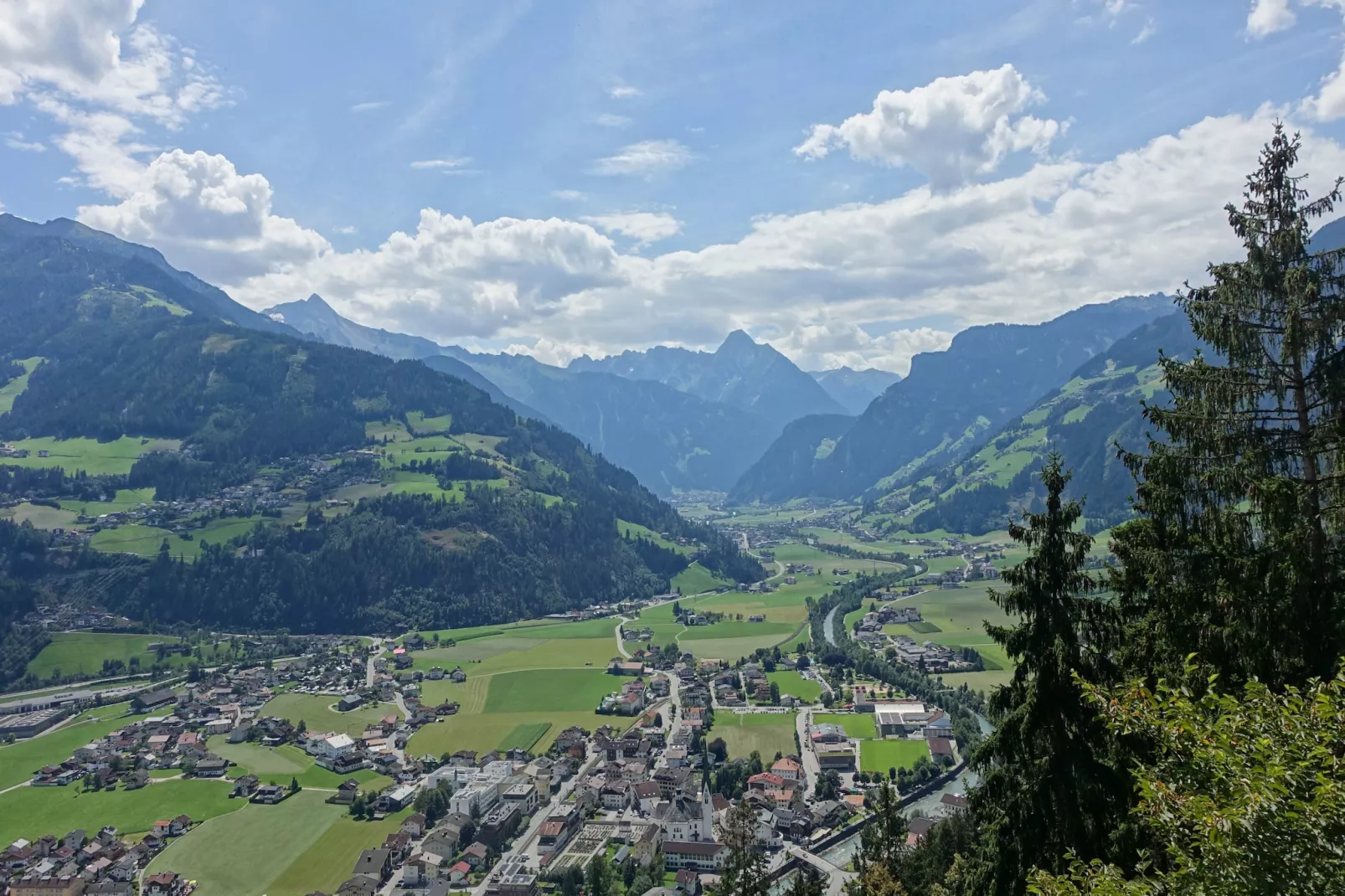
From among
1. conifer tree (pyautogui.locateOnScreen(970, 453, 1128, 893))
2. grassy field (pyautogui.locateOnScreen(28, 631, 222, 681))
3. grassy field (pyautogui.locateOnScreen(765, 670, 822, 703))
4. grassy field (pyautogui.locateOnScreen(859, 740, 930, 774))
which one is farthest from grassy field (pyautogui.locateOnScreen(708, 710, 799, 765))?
grassy field (pyautogui.locateOnScreen(28, 631, 222, 681))

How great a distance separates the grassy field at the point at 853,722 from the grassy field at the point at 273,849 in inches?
1750

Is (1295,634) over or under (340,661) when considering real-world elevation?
over

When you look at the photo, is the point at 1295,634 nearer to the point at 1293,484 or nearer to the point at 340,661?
the point at 1293,484

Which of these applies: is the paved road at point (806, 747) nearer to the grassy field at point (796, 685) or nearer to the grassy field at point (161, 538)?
the grassy field at point (796, 685)

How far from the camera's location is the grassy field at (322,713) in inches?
3533

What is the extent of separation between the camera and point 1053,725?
595 inches

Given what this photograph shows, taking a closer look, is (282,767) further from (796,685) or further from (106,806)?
(796,685)

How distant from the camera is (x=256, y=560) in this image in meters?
155

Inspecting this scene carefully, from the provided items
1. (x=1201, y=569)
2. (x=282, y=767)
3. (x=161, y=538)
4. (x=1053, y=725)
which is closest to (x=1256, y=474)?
(x=1201, y=569)

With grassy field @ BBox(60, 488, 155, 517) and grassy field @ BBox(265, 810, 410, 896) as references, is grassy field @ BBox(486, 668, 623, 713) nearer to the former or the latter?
grassy field @ BBox(265, 810, 410, 896)

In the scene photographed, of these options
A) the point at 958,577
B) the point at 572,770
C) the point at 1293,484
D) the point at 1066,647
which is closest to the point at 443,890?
the point at 572,770

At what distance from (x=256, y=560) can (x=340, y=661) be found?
46.8 meters

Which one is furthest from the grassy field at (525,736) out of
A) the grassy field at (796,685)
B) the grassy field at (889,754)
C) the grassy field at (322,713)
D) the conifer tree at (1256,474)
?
the conifer tree at (1256,474)

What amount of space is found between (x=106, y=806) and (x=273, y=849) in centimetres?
2193
